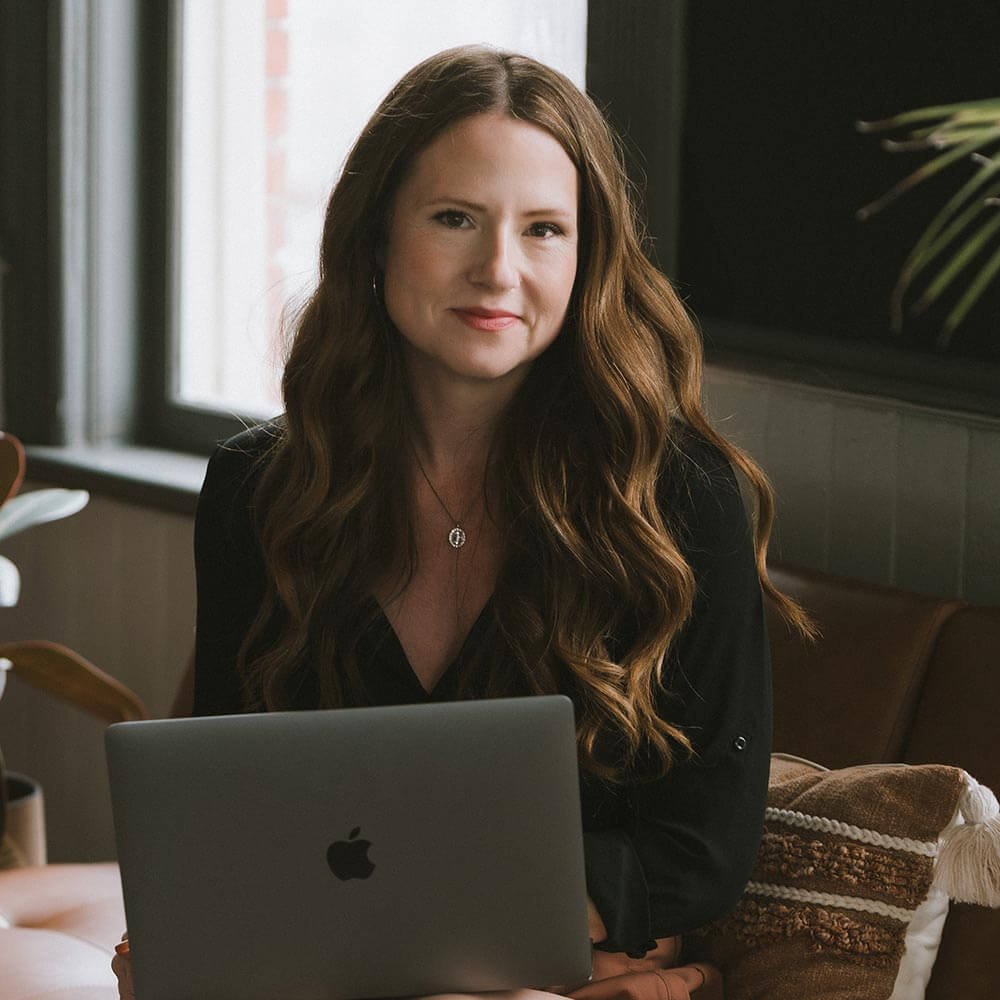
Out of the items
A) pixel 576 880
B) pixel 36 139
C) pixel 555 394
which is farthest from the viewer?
pixel 36 139

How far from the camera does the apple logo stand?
1.27 metres

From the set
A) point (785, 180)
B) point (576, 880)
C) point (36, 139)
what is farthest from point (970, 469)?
point (36, 139)

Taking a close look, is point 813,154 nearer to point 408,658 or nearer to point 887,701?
point 887,701

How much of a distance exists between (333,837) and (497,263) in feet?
1.93

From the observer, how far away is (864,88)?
75.9 inches

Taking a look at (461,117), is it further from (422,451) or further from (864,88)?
(864,88)

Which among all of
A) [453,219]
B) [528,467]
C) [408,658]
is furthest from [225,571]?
[453,219]

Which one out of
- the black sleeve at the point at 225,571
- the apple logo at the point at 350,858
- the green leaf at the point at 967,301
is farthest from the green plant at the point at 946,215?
the apple logo at the point at 350,858

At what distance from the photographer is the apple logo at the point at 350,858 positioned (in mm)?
1272

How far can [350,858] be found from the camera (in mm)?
1276

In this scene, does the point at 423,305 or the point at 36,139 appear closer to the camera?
the point at 423,305

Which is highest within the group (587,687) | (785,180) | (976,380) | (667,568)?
(785,180)

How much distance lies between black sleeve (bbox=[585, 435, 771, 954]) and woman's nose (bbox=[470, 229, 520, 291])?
269 mm

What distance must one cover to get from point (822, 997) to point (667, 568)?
0.44 m
